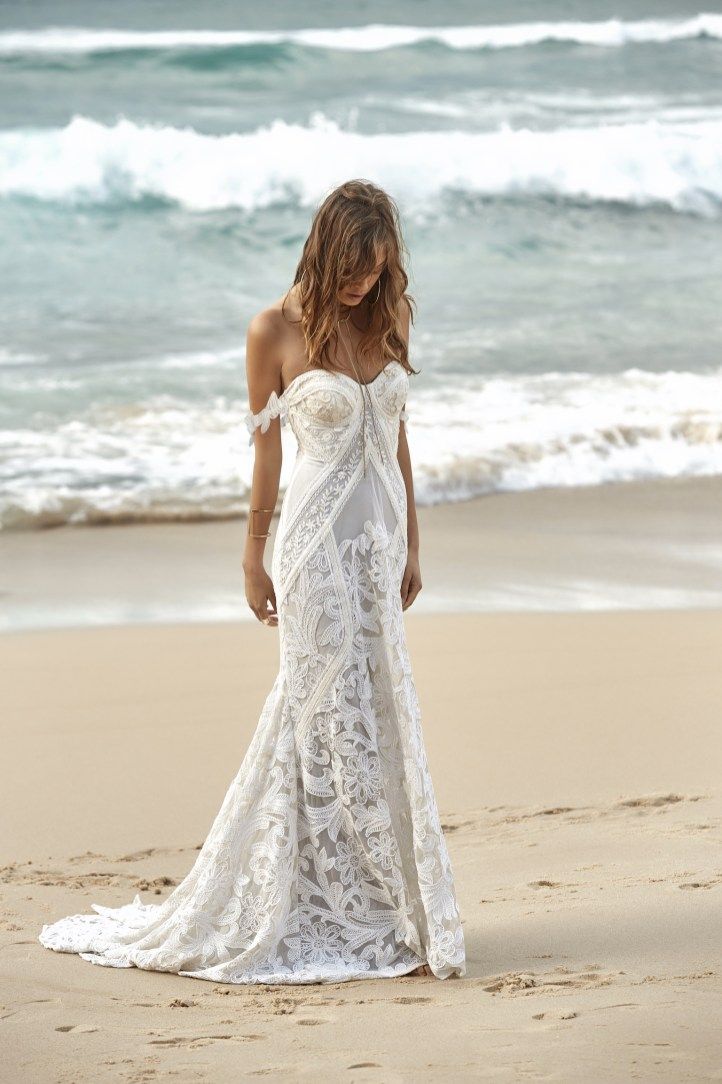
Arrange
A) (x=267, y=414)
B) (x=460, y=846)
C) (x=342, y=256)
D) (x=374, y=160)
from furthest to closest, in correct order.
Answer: (x=374, y=160)
(x=460, y=846)
(x=267, y=414)
(x=342, y=256)

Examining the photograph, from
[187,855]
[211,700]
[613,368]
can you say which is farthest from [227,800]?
[613,368]

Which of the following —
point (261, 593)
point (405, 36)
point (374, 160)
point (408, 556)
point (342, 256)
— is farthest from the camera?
point (374, 160)


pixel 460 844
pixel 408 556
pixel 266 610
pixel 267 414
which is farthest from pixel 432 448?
pixel 267 414

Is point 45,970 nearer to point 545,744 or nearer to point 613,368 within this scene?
point 545,744

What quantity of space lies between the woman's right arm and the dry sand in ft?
2.72

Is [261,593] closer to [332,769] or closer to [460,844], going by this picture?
[332,769]

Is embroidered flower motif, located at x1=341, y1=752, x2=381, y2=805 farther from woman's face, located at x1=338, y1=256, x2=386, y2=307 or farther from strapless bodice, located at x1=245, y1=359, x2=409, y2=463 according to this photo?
woman's face, located at x1=338, y1=256, x2=386, y2=307

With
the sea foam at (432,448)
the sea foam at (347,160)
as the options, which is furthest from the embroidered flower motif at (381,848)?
the sea foam at (347,160)

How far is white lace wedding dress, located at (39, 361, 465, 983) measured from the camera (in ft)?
9.70

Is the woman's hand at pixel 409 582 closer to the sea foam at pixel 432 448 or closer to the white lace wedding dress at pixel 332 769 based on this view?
the white lace wedding dress at pixel 332 769

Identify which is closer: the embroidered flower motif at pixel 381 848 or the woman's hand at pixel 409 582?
the embroidered flower motif at pixel 381 848

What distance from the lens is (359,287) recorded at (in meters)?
2.88

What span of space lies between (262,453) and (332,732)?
0.60 m

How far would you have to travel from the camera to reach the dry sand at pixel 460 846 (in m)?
2.47
